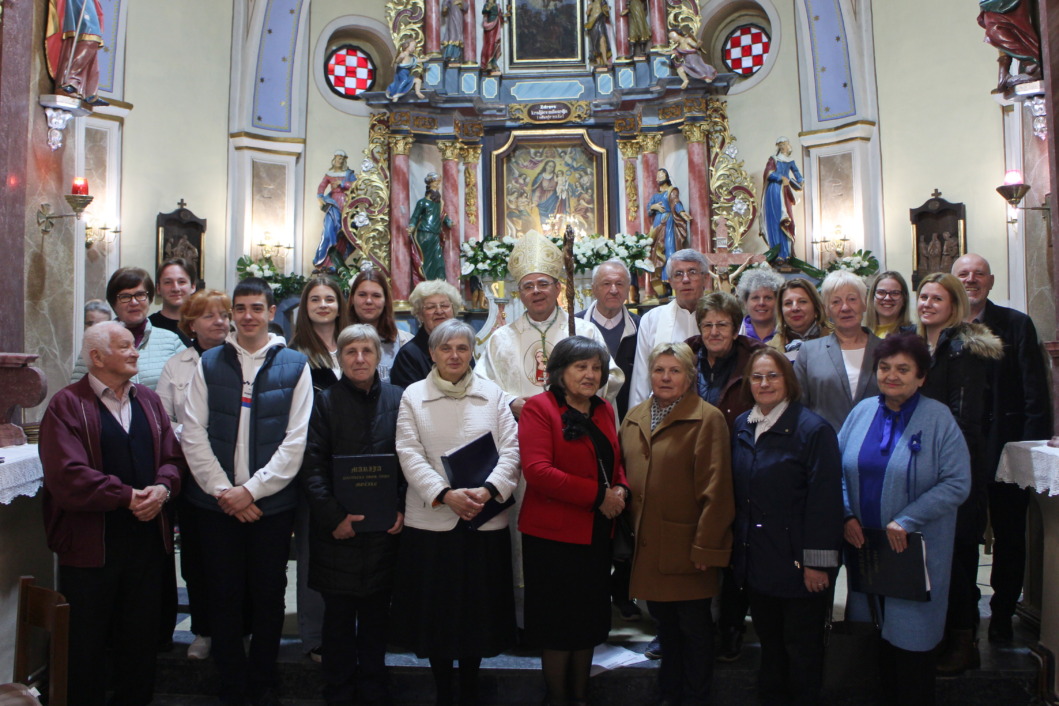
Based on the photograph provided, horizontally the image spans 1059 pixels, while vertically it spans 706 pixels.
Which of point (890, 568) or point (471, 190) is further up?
point (471, 190)

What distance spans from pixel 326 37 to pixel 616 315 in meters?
9.52

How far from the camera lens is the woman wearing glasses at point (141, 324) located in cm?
431

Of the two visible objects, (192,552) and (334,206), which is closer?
(192,552)

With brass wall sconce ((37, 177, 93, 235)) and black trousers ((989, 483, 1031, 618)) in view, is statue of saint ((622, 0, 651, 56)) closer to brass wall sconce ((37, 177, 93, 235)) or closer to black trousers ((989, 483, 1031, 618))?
brass wall sconce ((37, 177, 93, 235))

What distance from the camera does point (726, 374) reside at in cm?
401

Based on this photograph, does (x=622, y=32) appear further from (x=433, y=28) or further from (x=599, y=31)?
(x=433, y=28)

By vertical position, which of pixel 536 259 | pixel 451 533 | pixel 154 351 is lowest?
pixel 451 533

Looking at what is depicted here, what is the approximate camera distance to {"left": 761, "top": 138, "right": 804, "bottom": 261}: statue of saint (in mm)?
11227

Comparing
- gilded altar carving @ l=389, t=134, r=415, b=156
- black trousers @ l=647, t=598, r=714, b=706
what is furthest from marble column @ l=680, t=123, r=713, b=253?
black trousers @ l=647, t=598, r=714, b=706

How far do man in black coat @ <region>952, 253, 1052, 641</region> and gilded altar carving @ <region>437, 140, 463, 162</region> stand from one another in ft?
28.5

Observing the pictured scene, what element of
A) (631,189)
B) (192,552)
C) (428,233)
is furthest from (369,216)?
(192,552)

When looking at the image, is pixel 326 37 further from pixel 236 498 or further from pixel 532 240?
pixel 236 498

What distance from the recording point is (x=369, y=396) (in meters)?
3.76

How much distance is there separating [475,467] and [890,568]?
5.45 feet
